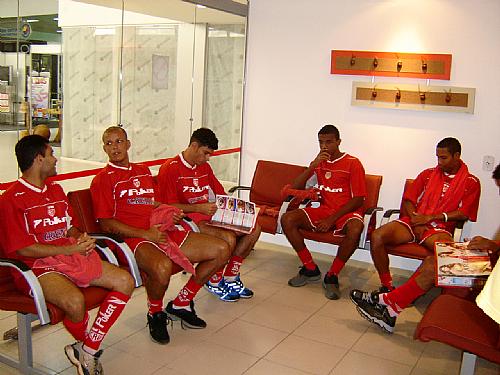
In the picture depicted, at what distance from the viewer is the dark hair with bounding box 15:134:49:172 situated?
296 centimetres

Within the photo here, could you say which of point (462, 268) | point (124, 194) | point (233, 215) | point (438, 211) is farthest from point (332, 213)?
point (124, 194)

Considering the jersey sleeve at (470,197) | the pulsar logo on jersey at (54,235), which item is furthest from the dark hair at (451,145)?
the pulsar logo on jersey at (54,235)

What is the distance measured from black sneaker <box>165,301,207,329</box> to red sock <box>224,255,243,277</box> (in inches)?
21.3

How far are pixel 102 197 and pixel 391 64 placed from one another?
9.72ft

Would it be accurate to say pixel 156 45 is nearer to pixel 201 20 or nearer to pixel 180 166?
pixel 201 20

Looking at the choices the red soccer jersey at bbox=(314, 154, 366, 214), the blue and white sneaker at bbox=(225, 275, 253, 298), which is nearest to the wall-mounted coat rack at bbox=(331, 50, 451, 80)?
the red soccer jersey at bbox=(314, 154, 366, 214)

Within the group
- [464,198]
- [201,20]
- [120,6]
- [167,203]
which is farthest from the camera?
[201,20]

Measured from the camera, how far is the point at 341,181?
483 centimetres

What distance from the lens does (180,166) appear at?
13.5ft

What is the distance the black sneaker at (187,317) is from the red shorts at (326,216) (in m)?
1.37

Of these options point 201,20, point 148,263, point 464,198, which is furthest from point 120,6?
point 464,198

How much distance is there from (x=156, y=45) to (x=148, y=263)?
11.3 feet

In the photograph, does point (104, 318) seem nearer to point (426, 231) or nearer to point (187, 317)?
point (187, 317)

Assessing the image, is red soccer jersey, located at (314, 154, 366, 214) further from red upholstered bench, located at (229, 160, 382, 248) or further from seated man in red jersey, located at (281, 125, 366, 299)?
red upholstered bench, located at (229, 160, 382, 248)
